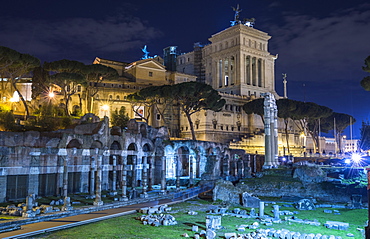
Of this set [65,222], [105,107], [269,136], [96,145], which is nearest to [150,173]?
[96,145]

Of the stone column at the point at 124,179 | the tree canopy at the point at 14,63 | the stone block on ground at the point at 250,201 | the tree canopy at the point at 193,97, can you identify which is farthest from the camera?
the tree canopy at the point at 193,97

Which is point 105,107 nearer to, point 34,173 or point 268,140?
point 268,140

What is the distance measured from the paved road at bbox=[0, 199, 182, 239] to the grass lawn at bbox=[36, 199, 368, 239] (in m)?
0.44

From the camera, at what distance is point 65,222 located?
16016 mm

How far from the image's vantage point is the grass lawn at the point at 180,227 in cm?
1440

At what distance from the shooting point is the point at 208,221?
15648 mm

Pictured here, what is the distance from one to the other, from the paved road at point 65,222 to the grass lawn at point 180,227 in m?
0.44

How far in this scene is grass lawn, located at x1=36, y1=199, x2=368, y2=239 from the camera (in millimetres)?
14402

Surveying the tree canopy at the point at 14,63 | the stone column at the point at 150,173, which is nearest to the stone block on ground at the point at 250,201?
the stone column at the point at 150,173

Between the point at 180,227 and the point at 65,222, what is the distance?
5.24 meters

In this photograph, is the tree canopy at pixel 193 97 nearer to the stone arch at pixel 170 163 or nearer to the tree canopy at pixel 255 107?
the tree canopy at pixel 255 107

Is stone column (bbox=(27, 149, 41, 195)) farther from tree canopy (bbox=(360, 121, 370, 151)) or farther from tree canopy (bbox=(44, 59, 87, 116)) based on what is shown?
tree canopy (bbox=(360, 121, 370, 151))

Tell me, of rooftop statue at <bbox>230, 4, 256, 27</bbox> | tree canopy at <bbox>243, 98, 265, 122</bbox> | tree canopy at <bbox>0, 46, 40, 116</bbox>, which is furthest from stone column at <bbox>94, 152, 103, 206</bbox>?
rooftop statue at <bbox>230, 4, 256, 27</bbox>

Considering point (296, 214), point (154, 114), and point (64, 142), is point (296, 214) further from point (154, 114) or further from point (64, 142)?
point (154, 114)
